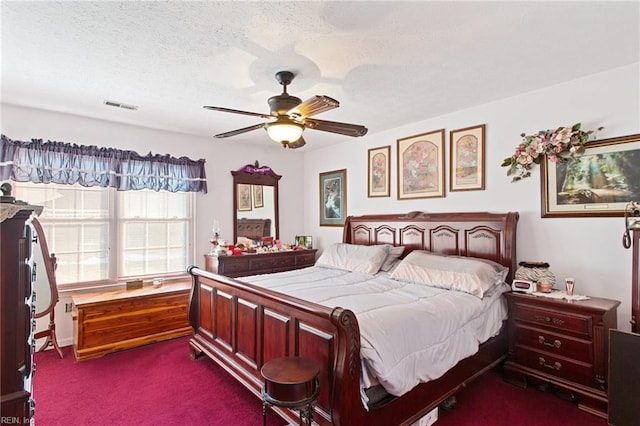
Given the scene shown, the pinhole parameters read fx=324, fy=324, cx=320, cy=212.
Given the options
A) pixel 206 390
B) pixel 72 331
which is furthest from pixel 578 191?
pixel 72 331

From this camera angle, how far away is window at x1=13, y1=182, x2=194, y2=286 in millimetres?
3707

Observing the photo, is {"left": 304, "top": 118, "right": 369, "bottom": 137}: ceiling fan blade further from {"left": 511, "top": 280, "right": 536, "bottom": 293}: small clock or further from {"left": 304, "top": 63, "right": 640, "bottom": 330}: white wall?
{"left": 511, "top": 280, "right": 536, "bottom": 293}: small clock

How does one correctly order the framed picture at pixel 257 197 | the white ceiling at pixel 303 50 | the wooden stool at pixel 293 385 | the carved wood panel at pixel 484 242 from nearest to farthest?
the wooden stool at pixel 293 385 < the white ceiling at pixel 303 50 < the carved wood panel at pixel 484 242 < the framed picture at pixel 257 197

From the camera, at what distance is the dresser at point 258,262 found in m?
4.36

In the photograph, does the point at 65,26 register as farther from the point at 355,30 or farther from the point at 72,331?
the point at 72,331

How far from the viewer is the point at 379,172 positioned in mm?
4590

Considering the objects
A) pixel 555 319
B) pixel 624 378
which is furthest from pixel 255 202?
pixel 624 378

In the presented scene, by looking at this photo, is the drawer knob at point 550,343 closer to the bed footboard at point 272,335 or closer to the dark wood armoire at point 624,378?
the dark wood armoire at point 624,378

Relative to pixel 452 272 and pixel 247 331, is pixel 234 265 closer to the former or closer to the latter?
pixel 247 331

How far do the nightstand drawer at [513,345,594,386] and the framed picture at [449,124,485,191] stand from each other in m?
1.66

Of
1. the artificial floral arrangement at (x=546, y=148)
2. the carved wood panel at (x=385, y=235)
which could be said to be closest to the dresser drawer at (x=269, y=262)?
the carved wood panel at (x=385, y=235)

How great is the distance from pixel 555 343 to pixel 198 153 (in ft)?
15.2

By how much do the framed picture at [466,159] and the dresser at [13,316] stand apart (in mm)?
3676

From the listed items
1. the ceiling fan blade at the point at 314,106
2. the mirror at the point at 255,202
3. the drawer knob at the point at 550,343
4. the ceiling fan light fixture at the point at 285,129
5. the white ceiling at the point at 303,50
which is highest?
the white ceiling at the point at 303,50
